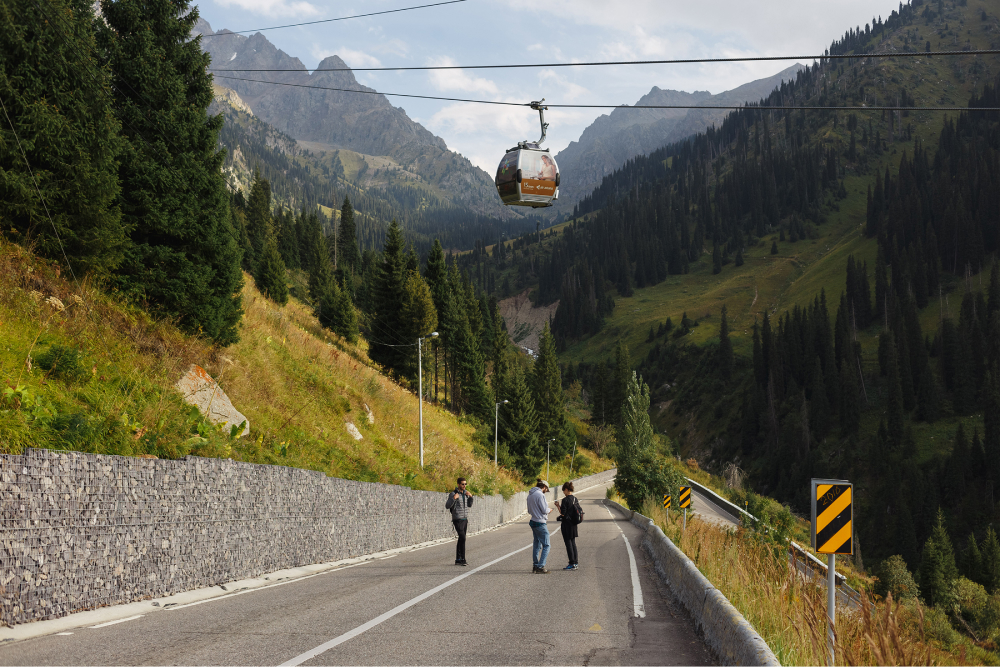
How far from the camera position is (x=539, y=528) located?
14.0m

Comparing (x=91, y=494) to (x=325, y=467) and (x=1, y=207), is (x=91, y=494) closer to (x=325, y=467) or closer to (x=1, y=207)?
(x=1, y=207)

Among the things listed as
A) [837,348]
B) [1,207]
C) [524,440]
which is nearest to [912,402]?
[837,348]

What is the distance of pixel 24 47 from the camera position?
15320 millimetres

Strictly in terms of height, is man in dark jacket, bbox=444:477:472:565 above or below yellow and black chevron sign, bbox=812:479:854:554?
below

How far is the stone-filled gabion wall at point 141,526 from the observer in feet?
24.2

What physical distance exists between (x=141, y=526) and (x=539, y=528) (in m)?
7.43

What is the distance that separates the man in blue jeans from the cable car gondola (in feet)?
20.4

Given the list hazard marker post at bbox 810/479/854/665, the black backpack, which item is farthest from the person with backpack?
hazard marker post at bbox 810/479/854/665

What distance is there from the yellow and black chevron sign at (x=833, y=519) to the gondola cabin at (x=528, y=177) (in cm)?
951

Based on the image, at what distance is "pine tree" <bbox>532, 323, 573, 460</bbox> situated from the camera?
89938 millimetres

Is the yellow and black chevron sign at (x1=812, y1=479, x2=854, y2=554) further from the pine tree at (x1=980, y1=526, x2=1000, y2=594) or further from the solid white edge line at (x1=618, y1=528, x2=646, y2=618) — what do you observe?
the pine tree at (x1=980, y1=526, x2=1000, y2=594)

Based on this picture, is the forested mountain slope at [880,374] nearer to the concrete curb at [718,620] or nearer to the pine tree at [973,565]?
the pine tree at [973,565]

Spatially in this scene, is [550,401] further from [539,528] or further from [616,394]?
[539,528]

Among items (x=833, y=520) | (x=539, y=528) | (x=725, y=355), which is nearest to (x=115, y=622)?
(x=833, y=520)
